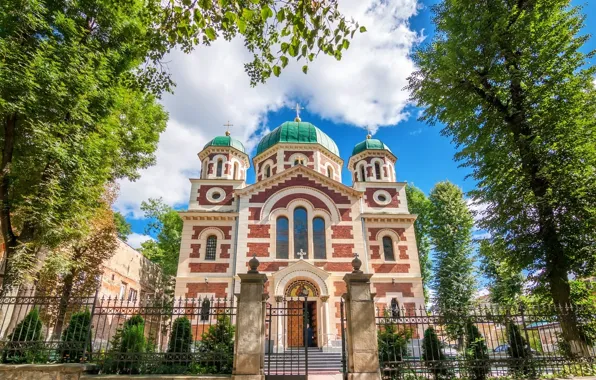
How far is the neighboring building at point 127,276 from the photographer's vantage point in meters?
22.1

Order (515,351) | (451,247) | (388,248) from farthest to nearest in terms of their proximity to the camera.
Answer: (451,247)
(388,248)
(515,351)

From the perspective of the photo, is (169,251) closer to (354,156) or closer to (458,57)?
(354,156)

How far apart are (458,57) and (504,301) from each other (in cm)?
2042

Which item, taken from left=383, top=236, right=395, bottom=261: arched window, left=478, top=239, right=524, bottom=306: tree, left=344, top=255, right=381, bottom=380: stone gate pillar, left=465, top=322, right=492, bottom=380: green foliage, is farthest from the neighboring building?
left=478, top=239, right=524, bottom=306: tree

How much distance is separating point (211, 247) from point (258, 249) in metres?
2.98

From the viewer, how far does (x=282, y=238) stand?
66.6 feet

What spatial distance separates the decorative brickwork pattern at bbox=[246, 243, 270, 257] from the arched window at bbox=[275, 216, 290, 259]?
0.59 meters

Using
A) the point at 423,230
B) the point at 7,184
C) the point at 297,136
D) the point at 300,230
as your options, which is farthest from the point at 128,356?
the point at 423,230

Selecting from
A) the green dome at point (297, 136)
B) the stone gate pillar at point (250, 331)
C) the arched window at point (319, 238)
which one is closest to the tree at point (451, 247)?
the green dome at point (297, 136)

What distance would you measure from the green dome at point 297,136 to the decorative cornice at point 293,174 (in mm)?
4705

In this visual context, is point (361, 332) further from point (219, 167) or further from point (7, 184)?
point (219, 167)

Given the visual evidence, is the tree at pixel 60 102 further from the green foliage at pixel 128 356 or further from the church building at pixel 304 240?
the church building at pixel 304 240

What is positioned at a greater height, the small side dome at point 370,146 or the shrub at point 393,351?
the small side dome at point 370,146

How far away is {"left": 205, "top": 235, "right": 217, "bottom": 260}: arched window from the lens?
2023cm
